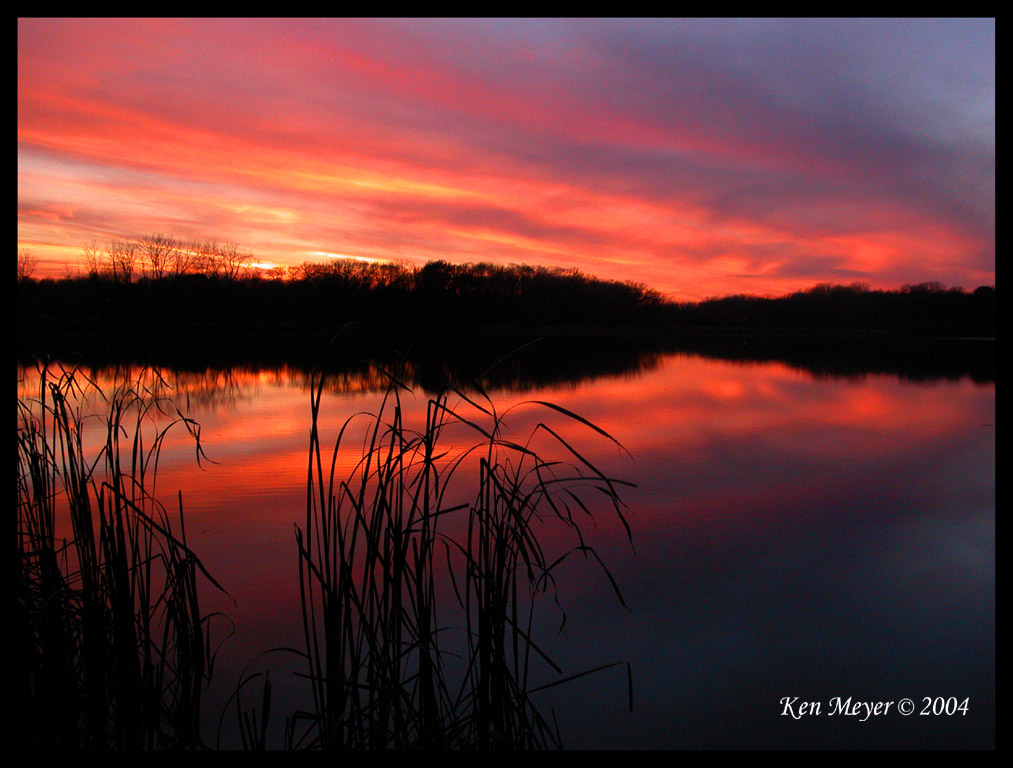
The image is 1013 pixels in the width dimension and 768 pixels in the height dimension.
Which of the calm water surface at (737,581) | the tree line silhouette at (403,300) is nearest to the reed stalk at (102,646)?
the calm water surface at (737,581)

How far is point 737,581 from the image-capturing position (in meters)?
4.23

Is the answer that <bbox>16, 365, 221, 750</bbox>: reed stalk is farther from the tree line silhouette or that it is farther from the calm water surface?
the tree line silhouette

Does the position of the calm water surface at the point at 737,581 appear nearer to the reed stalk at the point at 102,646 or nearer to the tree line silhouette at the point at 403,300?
the reed stalk at the point at 102,646

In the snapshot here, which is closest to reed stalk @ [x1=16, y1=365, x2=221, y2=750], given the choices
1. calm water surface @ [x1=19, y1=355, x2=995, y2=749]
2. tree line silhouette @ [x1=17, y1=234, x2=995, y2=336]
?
calm water surface @ [x1=19, y1=355, x2=995, y2=749]

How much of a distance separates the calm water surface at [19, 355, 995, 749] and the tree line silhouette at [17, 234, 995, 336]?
2202cm

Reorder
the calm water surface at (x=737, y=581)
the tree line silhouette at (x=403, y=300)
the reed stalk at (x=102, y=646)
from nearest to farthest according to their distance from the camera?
the reed stalk at (x=102, y=646)
the calm water surface at (x=737, y=581)
the tree line silhouette at (x=403, y=300)

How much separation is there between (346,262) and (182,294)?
34.4 feet

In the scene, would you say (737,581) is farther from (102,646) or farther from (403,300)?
(403,300)

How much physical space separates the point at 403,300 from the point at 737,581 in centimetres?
3442

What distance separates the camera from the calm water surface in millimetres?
2865

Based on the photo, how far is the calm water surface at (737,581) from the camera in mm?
2865

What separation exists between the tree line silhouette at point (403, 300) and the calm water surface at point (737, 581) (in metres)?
22.0

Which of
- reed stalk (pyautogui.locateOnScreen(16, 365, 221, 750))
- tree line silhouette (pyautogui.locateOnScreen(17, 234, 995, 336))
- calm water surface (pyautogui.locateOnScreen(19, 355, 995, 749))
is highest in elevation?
tree line silhouette (pyautogui.locateOnScreen(17, 234, 995, 336))

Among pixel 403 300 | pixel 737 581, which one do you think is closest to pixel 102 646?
pixel 737 581
